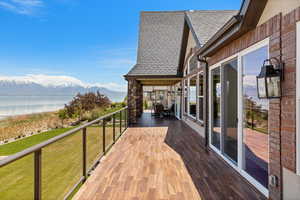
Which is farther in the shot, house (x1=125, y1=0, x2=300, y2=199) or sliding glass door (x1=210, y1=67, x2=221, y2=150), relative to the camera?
sliding glass door (x1=210, y1=67, x2=221, y2=150)

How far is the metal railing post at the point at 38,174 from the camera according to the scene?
2.16m

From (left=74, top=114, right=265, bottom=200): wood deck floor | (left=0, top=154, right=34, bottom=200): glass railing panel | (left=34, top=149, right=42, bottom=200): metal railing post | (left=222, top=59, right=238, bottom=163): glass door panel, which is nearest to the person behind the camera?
(left=0, top=154, right=34, bottom=200): glass railing panel

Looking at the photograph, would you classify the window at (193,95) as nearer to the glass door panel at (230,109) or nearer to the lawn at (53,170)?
the glass door panel at (230,109)

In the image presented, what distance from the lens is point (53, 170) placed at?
2.72 meters

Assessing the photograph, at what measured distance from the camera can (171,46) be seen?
13.9m

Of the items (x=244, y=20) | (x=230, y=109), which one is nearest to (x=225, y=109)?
(x=230, y=109)

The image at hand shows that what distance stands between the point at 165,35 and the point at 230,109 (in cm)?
1148

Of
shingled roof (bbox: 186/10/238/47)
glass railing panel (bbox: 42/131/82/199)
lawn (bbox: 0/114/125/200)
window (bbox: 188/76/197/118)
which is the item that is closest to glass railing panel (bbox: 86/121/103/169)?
lawn (bbox: 0/114/125/200)

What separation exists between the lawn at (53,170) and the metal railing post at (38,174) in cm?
5

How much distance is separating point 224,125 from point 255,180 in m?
1.64

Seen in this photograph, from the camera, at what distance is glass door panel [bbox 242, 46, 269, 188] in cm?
321

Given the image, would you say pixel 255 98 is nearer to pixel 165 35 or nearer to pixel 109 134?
pixel 109 134

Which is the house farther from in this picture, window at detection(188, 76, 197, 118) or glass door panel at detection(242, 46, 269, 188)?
window at detection(188, 76, 197, 118)

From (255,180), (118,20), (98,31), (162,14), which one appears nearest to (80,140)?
(255,180)
